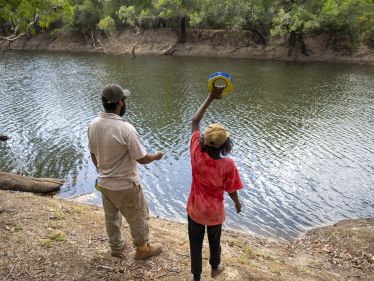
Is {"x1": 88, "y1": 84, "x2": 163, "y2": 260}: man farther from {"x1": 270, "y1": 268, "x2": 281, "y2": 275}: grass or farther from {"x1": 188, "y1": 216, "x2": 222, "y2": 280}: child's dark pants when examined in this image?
{"x1": 270, "y1": 268, "x2": 281, "y2": 275}: grass

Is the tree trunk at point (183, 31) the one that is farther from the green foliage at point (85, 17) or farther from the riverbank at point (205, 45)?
the green foliage at point (85, 17)

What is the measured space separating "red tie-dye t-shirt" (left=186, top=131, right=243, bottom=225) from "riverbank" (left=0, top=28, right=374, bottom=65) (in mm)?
39363

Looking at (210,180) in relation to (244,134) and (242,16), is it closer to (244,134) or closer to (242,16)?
(244,134)

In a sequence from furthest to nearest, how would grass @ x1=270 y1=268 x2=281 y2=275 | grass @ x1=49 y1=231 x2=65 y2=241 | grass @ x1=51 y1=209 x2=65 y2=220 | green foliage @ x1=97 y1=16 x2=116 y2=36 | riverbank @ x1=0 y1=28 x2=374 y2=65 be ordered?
green foliage @ x1=97 y1=16 x2=116 y2=36, riverbank @ x1=0 y1=28 x2=374 y2=65, grass @ x1=51 y1=209 x2=65 y2=220, grass @ x1=270 y1=268 x2=281 y2=275, grass @ x1=49 y1=231 x2=65 y2=241

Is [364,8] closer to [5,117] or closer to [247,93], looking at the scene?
[247,93]

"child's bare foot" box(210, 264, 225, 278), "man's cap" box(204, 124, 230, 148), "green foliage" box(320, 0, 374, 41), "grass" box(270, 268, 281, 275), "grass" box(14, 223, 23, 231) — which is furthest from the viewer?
"green foliage" box(320, 0, 374, 41)

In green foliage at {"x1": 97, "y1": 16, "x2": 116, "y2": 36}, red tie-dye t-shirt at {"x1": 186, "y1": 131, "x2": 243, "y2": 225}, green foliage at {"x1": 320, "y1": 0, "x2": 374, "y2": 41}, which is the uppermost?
green foliage at {"x1": 320, "y1": 0, "x2": 374, "y2": 41}

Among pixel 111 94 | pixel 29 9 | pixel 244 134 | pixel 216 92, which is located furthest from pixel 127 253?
pixel 244 134

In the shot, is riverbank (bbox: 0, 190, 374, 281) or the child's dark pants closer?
the child's dark pants

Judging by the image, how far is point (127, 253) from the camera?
508 cm

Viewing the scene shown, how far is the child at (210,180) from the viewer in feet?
12.3

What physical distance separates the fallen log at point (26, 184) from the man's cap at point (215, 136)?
816cm

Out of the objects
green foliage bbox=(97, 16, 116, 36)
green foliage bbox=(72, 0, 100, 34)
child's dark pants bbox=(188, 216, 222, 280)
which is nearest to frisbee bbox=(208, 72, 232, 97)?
child's dark pants bbox=(188, 216, 222, 280)

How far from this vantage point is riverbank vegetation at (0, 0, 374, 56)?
125 feet
